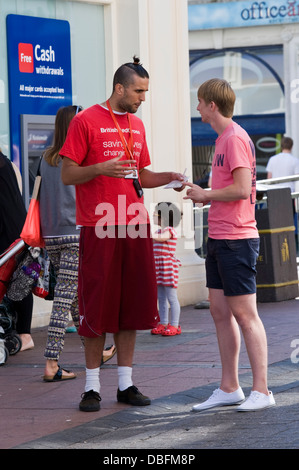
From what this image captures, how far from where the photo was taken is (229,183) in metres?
6.22

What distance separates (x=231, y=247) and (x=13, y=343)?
9.66 ft

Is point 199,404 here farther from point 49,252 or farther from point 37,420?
point 49,252

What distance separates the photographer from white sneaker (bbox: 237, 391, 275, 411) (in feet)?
20.2

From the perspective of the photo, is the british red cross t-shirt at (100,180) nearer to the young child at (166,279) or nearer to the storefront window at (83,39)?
the young child at (166,279)

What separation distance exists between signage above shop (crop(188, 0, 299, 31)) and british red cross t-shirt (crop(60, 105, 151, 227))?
17.6m

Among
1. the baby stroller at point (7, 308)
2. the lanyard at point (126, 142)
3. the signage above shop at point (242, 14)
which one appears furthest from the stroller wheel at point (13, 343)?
the signage above shop at point (242, 14)

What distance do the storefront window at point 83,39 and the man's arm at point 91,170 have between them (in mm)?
4344

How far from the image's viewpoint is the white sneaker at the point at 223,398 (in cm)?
631

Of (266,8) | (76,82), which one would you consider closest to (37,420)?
(76,82)

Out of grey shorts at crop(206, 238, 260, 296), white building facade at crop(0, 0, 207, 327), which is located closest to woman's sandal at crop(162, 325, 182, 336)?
white building facade at crop(0, 0, 207, 327)

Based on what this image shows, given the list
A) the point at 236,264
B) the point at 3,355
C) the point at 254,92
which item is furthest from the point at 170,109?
the point at 254,92

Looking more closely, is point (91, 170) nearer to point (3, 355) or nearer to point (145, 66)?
point (3, 355)

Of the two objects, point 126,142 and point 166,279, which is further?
point 166,279

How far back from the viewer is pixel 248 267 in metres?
6.26
